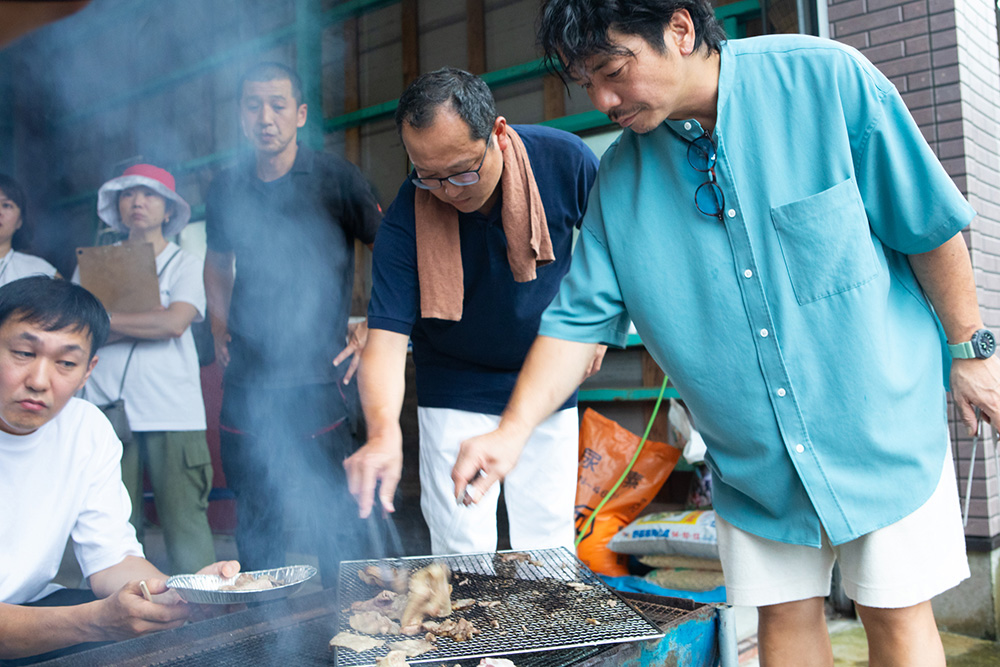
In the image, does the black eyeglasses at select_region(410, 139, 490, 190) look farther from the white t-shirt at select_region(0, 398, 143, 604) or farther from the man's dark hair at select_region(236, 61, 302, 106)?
the white t-shirt at select_region(0, 398, 143, 604)

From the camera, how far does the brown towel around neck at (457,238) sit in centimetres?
234

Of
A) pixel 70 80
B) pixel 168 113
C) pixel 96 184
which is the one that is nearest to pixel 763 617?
pixel 70 80

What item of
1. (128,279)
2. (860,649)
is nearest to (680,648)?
(860,649)

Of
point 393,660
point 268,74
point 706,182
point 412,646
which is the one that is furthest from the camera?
point 268,74

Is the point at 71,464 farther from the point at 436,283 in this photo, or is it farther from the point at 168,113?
the point at 168,113

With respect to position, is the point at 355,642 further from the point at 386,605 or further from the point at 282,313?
the point at 282,313

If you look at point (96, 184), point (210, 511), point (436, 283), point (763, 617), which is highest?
point (96, 184)

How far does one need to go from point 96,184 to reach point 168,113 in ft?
3.40

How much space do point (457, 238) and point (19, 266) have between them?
226cm

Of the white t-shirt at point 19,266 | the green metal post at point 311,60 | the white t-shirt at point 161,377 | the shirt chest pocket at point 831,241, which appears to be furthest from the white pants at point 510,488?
the green metal post at point 311,60

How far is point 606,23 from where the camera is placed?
1.47 meters

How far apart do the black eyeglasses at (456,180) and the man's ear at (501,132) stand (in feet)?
0.33

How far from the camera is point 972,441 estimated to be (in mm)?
3205

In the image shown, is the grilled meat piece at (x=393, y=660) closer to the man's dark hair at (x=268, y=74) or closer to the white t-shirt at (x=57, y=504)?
the white t-shirt at (x=57, y=504)
